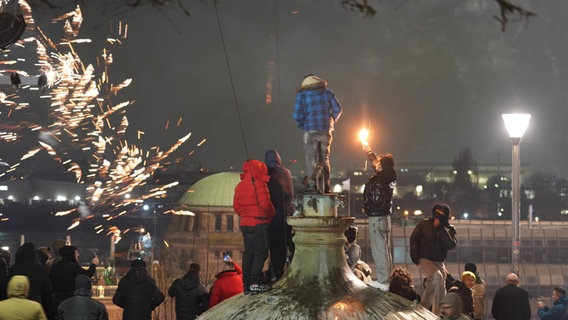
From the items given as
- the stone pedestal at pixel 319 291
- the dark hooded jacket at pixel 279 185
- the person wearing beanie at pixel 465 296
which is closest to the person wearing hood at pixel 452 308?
the dark hooded jacket at pixel 279 185

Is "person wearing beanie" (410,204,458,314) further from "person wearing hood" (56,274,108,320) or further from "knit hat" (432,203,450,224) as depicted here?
"person wearing hood" (56,274,108,320)

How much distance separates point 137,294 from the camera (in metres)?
11.4

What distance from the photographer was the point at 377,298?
142 inches

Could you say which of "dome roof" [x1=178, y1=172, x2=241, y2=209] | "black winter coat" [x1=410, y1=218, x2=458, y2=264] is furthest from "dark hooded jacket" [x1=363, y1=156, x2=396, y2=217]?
"dome roof" [x1=178, y1=172, x2=241, y2=209]

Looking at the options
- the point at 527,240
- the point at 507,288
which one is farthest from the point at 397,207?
the point at 507,288

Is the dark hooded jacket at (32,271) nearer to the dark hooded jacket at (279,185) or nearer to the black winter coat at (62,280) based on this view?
the black winter coat at (62,280)

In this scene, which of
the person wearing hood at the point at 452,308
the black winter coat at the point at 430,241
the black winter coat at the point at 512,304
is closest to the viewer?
the person wearing hood at the point at 452,308

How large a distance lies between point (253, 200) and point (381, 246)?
2.36 m

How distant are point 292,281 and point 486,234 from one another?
12214 cm

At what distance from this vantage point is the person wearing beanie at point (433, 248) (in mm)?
10609

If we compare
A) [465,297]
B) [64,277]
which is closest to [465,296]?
[465,297]

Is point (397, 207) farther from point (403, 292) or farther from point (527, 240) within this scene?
point (403, 292)

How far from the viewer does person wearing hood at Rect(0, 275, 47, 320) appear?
8.98m

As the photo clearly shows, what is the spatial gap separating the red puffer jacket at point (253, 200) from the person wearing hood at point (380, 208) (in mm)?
1923
